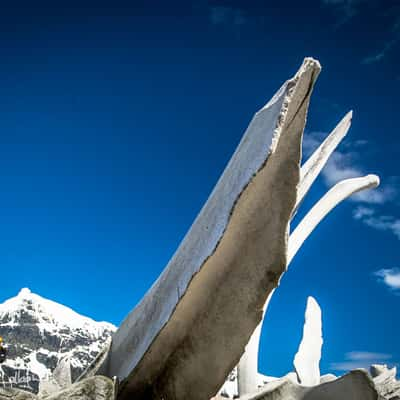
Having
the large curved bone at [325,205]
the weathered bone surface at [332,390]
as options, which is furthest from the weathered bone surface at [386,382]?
the large curved bone at [325,205]

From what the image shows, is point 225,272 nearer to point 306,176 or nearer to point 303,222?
point 306,176

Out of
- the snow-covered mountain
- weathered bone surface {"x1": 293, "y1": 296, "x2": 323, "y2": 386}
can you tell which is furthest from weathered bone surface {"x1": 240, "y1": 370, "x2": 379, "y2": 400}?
the snow-covered mountain

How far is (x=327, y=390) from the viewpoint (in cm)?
245

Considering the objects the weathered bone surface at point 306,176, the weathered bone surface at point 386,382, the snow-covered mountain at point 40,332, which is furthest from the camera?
the snow-covered mountain at point 40,332

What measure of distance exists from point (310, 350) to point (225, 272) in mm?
4304

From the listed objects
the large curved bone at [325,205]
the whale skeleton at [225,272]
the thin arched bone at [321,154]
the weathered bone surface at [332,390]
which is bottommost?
the weathered bone surface at [332,390]

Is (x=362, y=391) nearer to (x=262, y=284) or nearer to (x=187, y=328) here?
(x=262, y=284)

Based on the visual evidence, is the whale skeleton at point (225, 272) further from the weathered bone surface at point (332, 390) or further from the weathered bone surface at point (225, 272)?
the weathered bone surface at point (332, 390)

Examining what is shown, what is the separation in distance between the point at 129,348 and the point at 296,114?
2.01 meters

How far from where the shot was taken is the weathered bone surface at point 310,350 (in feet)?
19.7

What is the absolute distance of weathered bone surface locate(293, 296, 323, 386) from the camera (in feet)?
19.7

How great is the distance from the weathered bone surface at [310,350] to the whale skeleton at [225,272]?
9.11ft

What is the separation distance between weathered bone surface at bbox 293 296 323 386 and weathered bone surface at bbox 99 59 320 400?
279cm

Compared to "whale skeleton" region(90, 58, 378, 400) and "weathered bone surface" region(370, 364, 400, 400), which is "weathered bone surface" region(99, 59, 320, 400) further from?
"weathered bone surface" region(370, 364, 400, 400)
